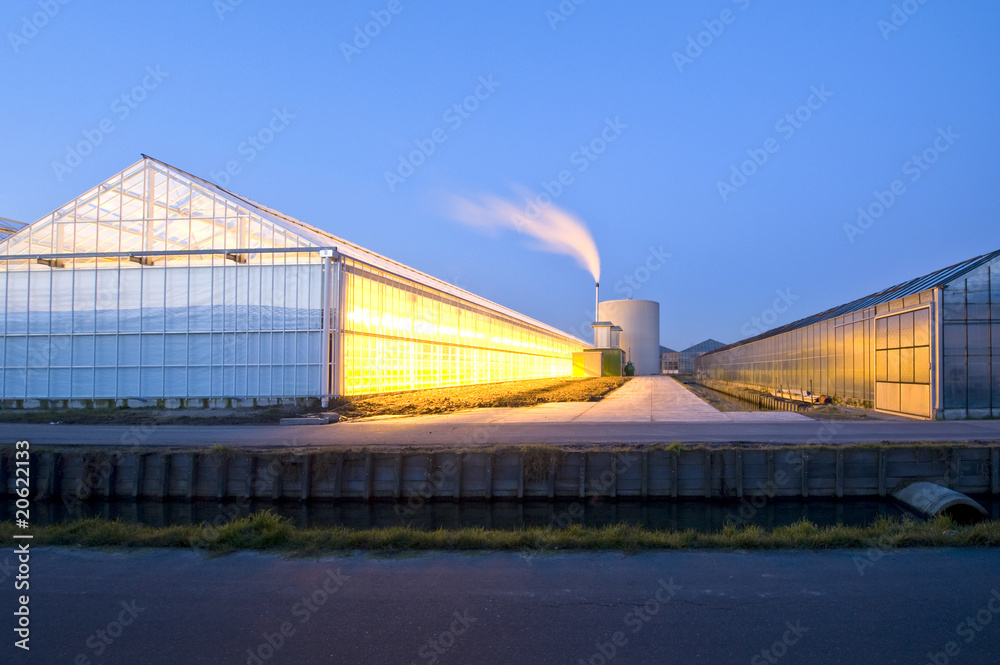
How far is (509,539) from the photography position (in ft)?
23.4

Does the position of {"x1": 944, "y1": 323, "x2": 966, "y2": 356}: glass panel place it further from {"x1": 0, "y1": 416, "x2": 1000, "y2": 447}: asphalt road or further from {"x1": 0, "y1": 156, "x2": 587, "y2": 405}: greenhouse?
{"x1": 0, "y1": 156, "x2": 587, "y2": 405}: greenhouse

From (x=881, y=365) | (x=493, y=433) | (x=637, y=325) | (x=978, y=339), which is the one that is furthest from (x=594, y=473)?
(x=637, y=325)

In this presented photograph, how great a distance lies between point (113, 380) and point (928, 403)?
3443 centimetres

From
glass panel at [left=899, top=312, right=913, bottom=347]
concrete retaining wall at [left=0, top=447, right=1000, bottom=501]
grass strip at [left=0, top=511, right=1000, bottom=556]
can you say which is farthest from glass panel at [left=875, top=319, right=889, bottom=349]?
grass strip at [left=0, top=511, right=1000, bottom=556]

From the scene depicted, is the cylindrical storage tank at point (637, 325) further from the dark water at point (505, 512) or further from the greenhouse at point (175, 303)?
the dark water at point (505, 512)

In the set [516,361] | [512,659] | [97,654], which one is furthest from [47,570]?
[516,361]

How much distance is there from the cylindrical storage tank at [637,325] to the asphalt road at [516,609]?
93.9 metres

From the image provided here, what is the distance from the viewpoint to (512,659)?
431 centimetres

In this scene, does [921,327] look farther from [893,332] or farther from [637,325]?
[637,325]

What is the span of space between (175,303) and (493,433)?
1833 centimetres

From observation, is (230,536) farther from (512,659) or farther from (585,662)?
(585,662)

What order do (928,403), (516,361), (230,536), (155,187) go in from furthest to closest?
1. (516,361)
2. (155,187)
3. (928,403)
4. (230,536)

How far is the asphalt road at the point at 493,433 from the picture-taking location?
607 inches

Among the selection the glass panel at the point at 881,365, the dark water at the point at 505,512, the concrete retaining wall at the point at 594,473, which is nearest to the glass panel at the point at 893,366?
the glass panel at the point at 881,365
